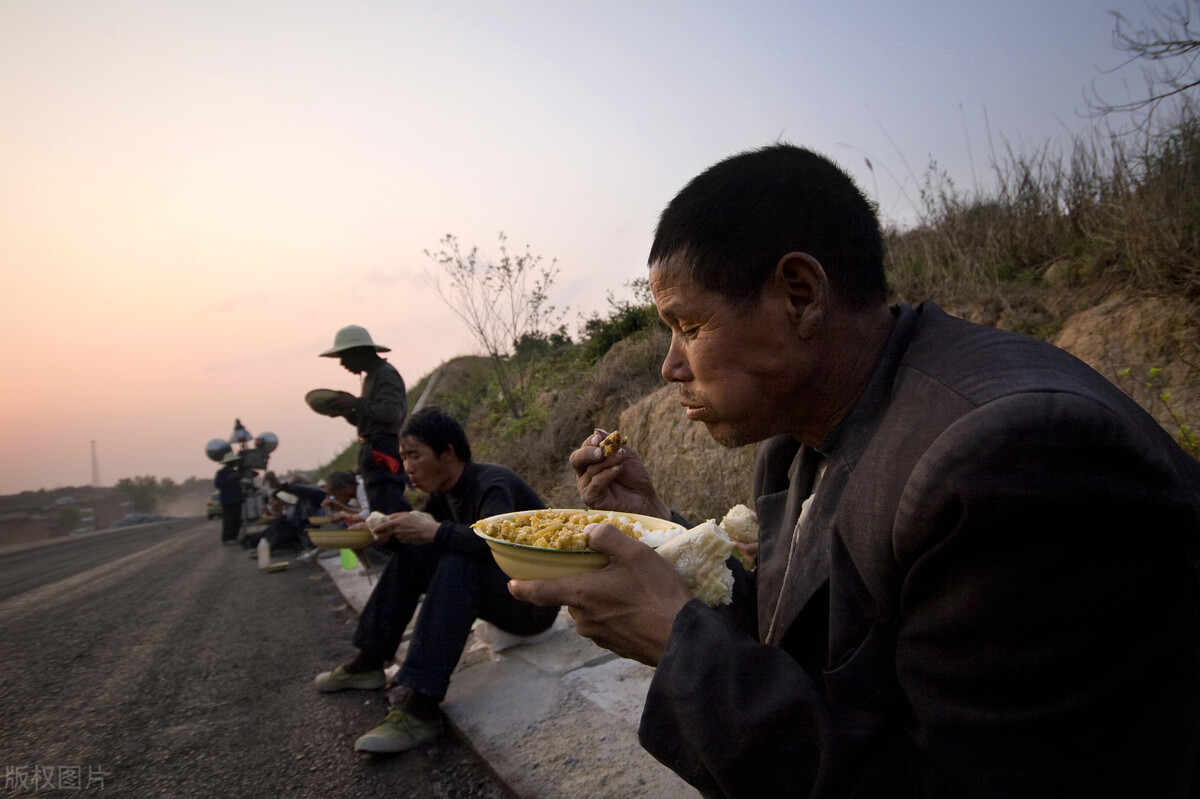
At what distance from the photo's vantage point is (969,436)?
88 cm

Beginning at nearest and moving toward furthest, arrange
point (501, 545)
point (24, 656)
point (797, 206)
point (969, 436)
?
1. point (969, 436)
2. point (797, 206)
3. point (501, 545)
4. point (24, 656)

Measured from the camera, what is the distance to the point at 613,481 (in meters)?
Answer: 2.23

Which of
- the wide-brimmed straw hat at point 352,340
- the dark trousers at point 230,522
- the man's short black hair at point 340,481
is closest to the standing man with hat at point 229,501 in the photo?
the dark trousers at point 230,522

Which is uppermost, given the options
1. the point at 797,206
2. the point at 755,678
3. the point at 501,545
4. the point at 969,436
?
the point at 797,206

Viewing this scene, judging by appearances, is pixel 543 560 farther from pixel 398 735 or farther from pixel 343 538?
pixel 343 538

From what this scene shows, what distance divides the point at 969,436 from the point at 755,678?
50 cm

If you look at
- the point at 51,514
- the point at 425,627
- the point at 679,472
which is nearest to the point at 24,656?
the point at 425,627

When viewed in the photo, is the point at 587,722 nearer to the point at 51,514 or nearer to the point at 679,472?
the point at 679,472

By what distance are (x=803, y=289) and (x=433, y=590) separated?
237cm

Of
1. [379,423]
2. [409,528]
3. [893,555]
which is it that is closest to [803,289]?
[893,555]

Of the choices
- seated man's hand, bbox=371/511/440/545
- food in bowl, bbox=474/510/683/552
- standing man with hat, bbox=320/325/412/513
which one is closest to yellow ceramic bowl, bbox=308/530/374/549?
seated man's hand, bbox=371/511/440/545

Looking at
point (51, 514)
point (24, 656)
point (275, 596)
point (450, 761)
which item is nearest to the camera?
point (450, 761)

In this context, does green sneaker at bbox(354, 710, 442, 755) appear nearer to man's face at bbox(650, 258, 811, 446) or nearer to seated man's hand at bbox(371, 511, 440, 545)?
seated man's hand at bbox(371, 511, 440, 545)

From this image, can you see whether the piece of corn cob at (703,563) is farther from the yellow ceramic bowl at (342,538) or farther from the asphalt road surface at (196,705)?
Result: the yellow ceramic bowl at (342,538)
